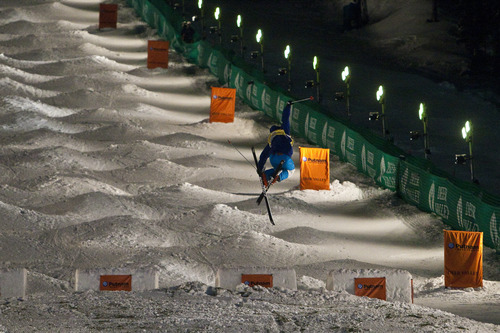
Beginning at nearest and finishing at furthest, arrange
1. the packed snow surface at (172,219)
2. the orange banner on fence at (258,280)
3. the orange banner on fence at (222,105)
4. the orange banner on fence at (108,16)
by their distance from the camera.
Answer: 1. the packed snow surface at (172,219)
2. the orange banner on fence at (258,280)
3. the orange banner on fence at (222,105)
4. the orange banner on fence at (108,16)

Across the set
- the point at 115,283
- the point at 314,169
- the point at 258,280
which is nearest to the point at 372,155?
the point at 314,169

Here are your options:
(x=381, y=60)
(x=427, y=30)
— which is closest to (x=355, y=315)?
(x=381, y=60)

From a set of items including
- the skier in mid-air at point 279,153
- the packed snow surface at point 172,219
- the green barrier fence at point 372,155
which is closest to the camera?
the packed snow surface at point 172,219

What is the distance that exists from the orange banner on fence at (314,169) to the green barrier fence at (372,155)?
Answer: 1221 millimetres

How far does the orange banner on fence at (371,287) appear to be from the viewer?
13.0 meters

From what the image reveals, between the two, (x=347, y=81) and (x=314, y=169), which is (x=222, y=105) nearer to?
(x=347, y=81)

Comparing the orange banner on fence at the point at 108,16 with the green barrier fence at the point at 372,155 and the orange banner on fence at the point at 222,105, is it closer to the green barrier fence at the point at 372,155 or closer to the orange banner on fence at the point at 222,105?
the green barrier fence at the point at 372,155

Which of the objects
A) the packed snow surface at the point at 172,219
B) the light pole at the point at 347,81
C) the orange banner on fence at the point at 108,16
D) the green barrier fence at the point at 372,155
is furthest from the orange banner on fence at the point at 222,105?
the orange banner on fence at the point at 108,16

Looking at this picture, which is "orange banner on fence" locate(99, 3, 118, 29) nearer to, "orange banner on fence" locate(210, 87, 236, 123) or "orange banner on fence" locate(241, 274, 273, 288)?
"orange banner on fence" locate(210, 87, 236, 123)

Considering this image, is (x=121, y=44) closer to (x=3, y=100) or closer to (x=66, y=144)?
(x=3, y=100)

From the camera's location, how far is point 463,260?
1502 centimetres

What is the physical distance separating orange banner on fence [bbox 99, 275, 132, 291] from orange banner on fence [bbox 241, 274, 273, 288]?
1.55 meters

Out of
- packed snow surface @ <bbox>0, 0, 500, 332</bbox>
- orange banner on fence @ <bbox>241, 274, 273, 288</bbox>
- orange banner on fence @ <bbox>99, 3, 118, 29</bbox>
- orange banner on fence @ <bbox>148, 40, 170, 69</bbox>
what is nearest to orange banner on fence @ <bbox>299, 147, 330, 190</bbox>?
packed snow surface @ <bbox>0, 0, 500, 332</bbox>

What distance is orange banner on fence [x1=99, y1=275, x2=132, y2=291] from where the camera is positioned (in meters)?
12.8
